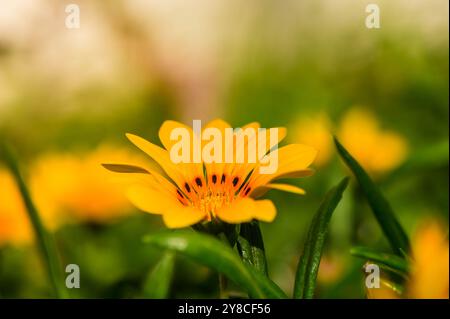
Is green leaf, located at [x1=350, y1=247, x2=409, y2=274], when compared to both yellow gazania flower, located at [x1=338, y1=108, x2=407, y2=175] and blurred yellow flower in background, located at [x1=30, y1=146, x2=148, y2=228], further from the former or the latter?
yellow gazania flower, located at [x1=338, y1=108, x2=407, y2=175]

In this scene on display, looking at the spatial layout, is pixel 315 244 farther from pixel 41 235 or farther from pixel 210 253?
pixel 41 235

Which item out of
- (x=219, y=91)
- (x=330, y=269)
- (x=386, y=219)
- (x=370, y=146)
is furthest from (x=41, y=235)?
(x=219, y=91)

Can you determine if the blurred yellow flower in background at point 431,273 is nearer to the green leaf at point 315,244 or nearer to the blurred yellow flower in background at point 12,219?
the green leaf at point 315,244

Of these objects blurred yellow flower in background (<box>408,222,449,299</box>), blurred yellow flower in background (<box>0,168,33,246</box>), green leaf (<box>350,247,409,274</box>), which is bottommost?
blurred yellow flower in background (<box>408,222,449,299</box>)

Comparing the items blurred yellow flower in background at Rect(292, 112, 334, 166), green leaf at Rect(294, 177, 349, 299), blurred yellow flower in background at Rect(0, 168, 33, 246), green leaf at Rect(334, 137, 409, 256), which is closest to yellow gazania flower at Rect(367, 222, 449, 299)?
green leaf at Rect(294, 177, 349, 299)
